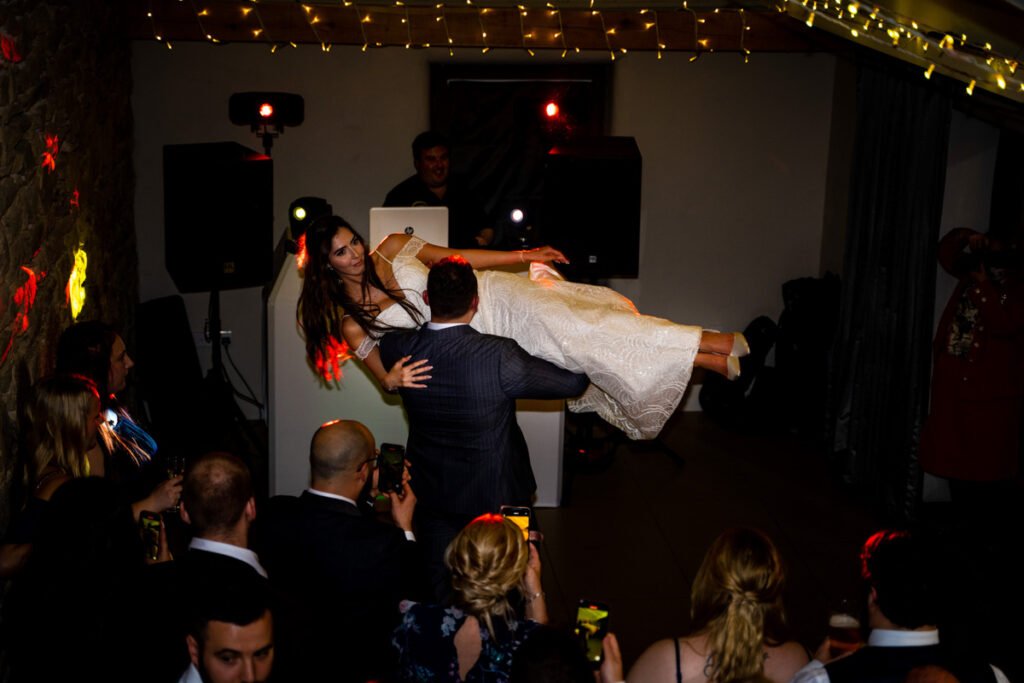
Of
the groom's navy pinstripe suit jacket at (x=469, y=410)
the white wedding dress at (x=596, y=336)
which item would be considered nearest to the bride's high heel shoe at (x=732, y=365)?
the white wedding dress at (x=596, y=336)

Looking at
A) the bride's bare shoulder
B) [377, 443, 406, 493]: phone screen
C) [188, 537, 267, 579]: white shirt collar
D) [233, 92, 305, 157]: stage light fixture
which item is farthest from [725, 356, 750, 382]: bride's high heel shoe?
[233, 92, 305, 157]: stage light fixture

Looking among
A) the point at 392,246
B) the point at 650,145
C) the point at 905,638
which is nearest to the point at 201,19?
the point at 392,246

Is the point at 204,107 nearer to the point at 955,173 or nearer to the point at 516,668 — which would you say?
the point at 955,173

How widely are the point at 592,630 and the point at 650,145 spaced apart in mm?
4504

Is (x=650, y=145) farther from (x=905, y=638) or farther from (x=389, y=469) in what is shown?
(x=905, y=638)

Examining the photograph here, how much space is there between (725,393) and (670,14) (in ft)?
7.28

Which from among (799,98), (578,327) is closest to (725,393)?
(799,98)

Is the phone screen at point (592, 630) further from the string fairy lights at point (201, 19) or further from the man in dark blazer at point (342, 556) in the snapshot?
the string fairy lights at point (201, 19)

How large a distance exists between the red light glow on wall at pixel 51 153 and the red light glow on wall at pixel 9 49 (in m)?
0.49

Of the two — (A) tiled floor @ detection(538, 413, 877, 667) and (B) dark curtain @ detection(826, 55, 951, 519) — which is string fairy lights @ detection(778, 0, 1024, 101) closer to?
(B) dark curtain @ detection(826, 55, 951, 519)

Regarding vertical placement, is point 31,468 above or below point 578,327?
below

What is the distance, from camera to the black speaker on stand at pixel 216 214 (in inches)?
205

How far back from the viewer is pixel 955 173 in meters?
5.24

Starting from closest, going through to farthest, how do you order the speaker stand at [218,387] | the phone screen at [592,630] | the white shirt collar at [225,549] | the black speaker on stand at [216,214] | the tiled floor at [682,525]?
the phone screen at [592,630] < the white shirt collar at [225,549] < the tiled floor at [682,525] < the black speaker on stand at [216,214] < the speaker stand at [218,387]
